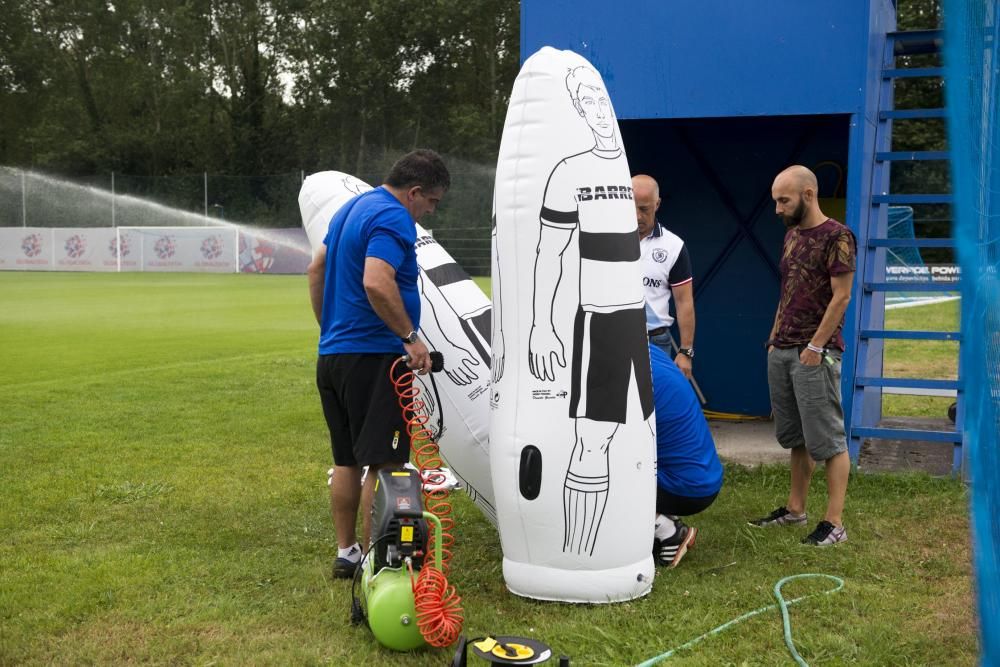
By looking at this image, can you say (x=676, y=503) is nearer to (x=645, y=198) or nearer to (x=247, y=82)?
(x=645, y=198)

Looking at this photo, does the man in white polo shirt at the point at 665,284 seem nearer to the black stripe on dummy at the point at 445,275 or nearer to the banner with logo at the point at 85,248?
the black stripe on dummy at the point at 445,275

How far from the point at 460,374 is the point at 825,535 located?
2.15m

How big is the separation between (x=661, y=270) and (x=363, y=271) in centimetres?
223

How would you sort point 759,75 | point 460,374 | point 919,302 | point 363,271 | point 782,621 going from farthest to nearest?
point 919,302 < point 759,75 < point 460,374 < point 363,271 < point 782,621

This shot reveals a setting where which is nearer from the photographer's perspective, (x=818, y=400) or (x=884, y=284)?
(x=818, y=400)

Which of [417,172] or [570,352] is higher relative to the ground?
[417,172]

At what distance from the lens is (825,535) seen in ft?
18.2

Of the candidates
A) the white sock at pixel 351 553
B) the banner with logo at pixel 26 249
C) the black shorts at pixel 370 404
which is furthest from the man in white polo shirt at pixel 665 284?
the banner with logo at pixel 26 249

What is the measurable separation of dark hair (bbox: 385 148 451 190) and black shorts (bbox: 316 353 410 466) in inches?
32.9

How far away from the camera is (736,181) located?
899 cm

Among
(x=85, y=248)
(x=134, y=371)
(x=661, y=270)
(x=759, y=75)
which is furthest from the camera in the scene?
(x=85, y=248)

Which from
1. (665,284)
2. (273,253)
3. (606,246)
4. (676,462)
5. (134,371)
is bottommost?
(134,371)

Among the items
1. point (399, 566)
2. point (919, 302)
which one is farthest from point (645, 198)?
point (919, 302)

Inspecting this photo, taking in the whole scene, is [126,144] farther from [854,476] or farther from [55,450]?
[854,476]
